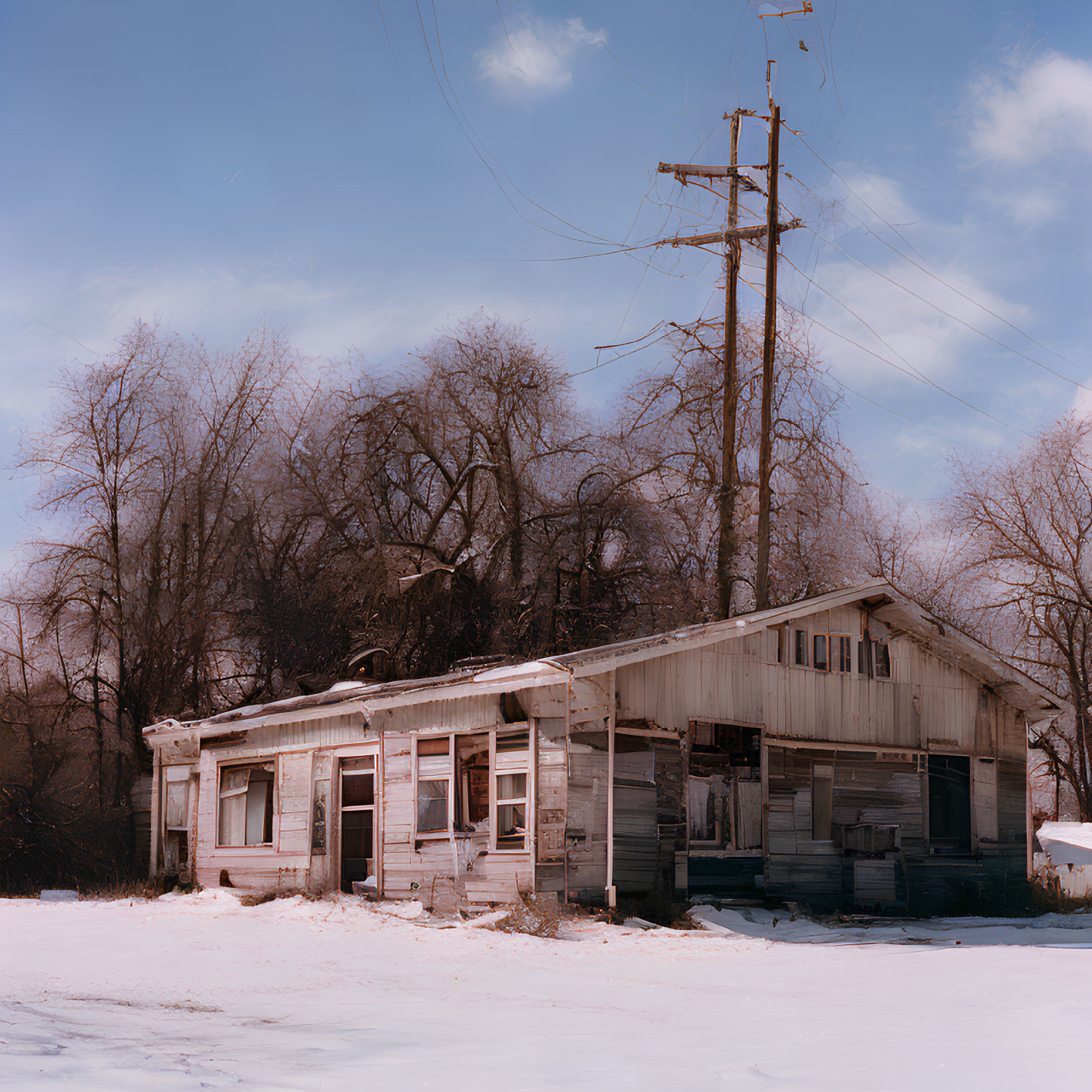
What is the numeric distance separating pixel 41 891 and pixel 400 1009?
1710 centimetres

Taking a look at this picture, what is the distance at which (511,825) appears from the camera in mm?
16109

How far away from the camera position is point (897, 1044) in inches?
293

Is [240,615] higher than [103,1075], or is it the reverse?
[240,615]

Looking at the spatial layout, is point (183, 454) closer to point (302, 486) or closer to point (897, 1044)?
point (302, 486)

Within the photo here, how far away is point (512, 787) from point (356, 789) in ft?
14.9

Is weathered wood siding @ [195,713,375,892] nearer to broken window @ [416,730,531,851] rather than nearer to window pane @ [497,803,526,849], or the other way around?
broken window @ [416,730,531,851]

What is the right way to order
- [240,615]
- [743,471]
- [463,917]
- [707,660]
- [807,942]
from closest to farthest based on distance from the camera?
[807,942] < [463,917] < [707,660] < [743,471] < [240,615]

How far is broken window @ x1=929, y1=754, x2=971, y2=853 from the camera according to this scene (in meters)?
20.6

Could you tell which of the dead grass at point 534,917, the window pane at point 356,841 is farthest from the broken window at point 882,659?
the window pane at point 356,841

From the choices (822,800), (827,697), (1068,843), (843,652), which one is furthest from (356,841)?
(1068,843)

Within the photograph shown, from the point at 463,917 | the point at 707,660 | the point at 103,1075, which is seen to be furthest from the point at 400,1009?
the point at 707,660

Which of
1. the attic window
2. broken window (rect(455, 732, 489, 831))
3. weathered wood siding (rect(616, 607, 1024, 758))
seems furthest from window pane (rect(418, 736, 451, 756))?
weathered wood siding (rect(616, 607, 1024, 758))

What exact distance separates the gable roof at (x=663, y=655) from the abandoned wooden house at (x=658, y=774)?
51 millimetres

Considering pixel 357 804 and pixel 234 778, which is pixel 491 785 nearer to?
pixel 357 804
